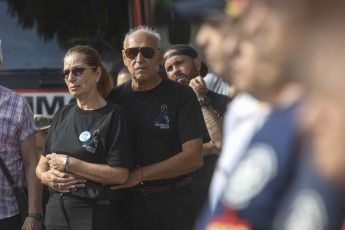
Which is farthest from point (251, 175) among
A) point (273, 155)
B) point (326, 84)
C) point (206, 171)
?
point (206, 171)

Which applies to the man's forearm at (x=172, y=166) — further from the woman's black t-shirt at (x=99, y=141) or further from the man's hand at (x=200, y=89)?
the man's hand at (x=200, y=89)

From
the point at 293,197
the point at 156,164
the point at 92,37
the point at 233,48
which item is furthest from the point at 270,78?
the point at 92,37

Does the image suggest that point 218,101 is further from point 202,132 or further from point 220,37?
point 220,37

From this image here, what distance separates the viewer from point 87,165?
8.96ft

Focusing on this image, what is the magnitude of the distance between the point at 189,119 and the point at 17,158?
105cm

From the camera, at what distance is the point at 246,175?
92 centimetres

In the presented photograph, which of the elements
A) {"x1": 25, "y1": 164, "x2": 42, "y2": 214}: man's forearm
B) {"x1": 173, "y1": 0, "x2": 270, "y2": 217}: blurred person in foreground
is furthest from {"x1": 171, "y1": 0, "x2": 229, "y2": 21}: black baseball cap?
{"x1": 25, "y1": 164, "x2": 42, "y2": 214}: man's forearm

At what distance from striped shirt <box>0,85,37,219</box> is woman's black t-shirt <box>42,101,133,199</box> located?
285 millimetres

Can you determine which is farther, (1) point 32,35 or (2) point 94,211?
(1) point 32,35

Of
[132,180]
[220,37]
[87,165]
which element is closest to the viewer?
[220,37]

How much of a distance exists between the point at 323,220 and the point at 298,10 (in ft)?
1.12

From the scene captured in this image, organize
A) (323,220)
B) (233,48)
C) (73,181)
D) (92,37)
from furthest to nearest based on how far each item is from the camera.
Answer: (92,37), (73,181), (233,48), (323,220)

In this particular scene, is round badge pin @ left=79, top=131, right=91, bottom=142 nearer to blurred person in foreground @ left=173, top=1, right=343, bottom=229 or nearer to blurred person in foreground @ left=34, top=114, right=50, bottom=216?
blurred person in foreground @ left=34, top=114, right=50, bottom=216

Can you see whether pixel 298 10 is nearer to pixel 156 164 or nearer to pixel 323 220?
pixel 323 220
